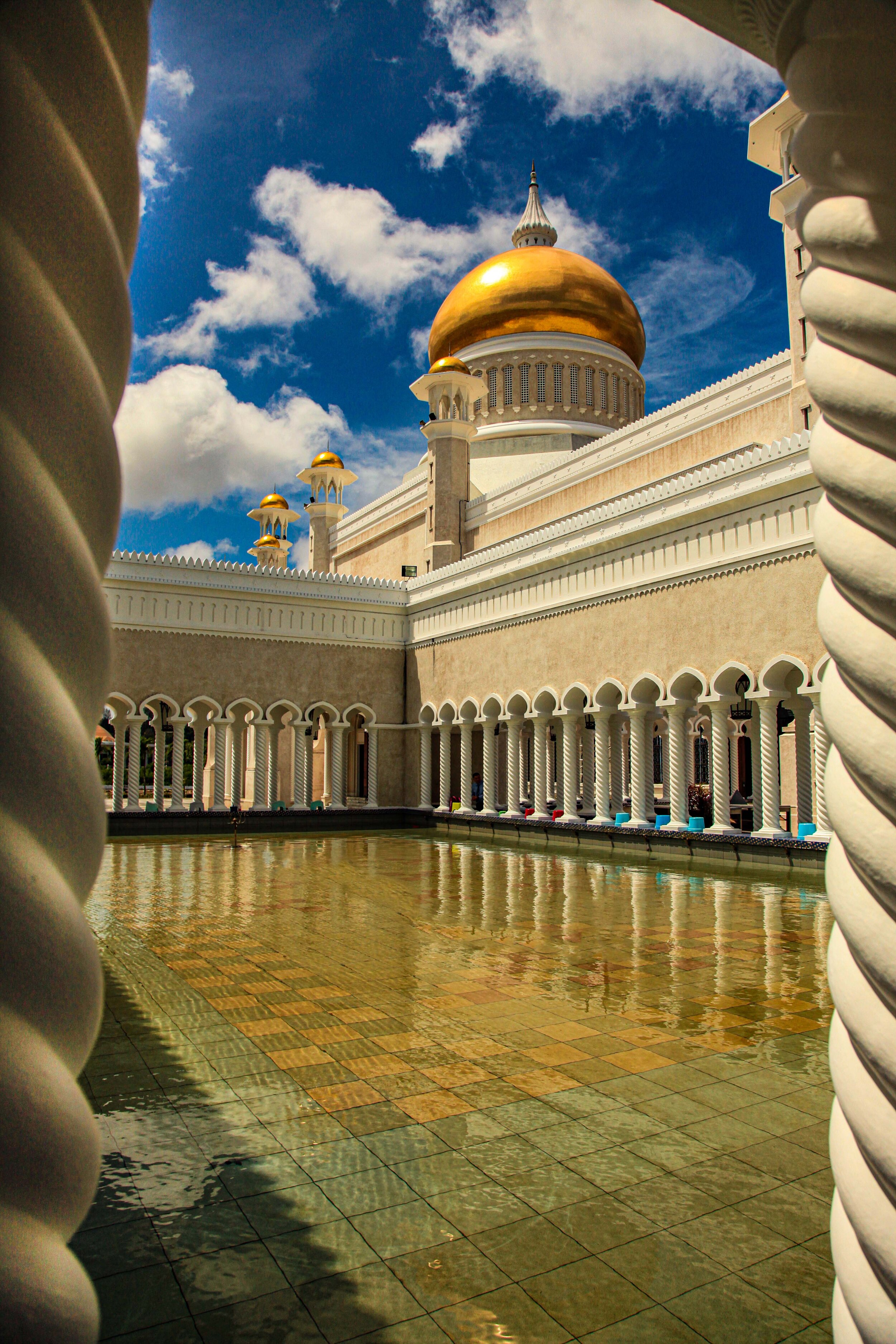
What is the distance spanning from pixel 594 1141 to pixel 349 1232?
0.86m

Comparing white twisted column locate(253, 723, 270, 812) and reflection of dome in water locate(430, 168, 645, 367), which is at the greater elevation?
reflection of dome in water locate(430, 168, 645, 367)

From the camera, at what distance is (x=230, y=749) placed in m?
17.4

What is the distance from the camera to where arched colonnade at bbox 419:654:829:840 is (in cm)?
1098

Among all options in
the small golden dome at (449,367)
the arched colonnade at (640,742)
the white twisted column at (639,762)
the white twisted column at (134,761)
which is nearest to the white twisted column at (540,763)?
the arched colonnade at (640,742)

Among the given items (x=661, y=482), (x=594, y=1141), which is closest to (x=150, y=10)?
(x=594, y=1141)

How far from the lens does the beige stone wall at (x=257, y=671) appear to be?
16.6 m

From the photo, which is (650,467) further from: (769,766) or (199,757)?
(199,757)

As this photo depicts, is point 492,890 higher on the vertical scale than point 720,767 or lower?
lower

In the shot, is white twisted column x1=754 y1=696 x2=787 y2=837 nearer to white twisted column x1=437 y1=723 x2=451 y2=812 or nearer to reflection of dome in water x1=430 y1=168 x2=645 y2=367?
white twisted column x1=437 y1=723 x2=451 y2=812

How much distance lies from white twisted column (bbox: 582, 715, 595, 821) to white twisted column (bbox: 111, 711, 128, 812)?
7.52 m

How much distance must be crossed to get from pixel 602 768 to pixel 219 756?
8.10 m

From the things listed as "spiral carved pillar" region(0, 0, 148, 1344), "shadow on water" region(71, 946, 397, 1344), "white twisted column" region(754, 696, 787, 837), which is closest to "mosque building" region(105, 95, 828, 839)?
"white twisted column" region(754, 696, 787, 837)

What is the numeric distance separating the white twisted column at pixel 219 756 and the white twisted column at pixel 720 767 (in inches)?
337

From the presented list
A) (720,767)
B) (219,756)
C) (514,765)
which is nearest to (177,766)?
(219,756)
